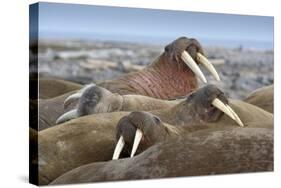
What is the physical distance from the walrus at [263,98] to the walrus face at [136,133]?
2008 millimetres

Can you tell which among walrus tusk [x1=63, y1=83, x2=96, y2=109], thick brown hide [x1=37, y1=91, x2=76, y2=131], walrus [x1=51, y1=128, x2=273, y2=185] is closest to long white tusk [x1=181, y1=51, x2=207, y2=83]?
walrus [x1=51, y1=128, x2=273, y2=185]

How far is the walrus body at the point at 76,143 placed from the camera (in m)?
Result: 8.80

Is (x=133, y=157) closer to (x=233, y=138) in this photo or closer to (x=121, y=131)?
(x=121, y=131)

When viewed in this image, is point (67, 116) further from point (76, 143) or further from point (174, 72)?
point (174, 72)

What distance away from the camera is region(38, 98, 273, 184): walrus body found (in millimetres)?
8805

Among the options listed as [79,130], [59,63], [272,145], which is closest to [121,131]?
[79,130]

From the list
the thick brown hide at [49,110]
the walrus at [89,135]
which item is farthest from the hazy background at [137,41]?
the walrus at [89,135]

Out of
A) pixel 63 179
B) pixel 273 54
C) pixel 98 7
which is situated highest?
pixel 98 7

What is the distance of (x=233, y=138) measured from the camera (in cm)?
912

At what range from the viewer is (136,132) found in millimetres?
8977

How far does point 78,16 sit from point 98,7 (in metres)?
0.32

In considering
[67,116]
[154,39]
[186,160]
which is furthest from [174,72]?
[186,160]

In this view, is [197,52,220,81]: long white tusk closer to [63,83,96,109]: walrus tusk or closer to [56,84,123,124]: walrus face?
[56,84,123,124]: walrus face

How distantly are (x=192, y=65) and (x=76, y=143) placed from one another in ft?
6.95
